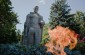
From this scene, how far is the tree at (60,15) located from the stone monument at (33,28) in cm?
1513

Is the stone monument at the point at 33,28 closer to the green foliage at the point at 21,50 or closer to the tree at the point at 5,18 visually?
the green foliage at the point at 21,50

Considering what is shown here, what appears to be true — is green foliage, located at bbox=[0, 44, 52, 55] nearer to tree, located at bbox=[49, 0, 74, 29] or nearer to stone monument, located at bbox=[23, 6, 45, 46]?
stone monument, located at bbox=[23, 6, 45, 46]

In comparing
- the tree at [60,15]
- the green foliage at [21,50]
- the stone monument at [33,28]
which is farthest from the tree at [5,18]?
the tree at [60,15]

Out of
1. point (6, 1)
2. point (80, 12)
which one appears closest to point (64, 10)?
point (80, 12)

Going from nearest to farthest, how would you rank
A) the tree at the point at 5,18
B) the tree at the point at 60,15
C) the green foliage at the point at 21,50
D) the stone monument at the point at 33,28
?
the green foliage at the point at 21,50
the stone monument at the point at 33,28
the tree at the point at 5,18
the tree at the point at 60,15

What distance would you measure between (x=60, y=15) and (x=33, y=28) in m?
17.4

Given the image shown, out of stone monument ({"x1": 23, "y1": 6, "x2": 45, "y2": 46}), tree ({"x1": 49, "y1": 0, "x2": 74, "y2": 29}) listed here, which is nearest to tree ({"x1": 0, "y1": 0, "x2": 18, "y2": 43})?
stone monument ({"x1": 23, "y1": 6, "x2": 45, "y2": 46})

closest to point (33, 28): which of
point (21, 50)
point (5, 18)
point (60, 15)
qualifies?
point (21, 50)

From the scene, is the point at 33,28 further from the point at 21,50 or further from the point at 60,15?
the point at 60,15

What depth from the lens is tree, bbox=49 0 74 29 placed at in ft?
105

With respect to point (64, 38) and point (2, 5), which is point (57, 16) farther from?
point (64, 38)

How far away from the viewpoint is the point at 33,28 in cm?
1633

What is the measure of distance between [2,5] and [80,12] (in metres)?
26.6

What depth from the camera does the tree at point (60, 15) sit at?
32.1m
